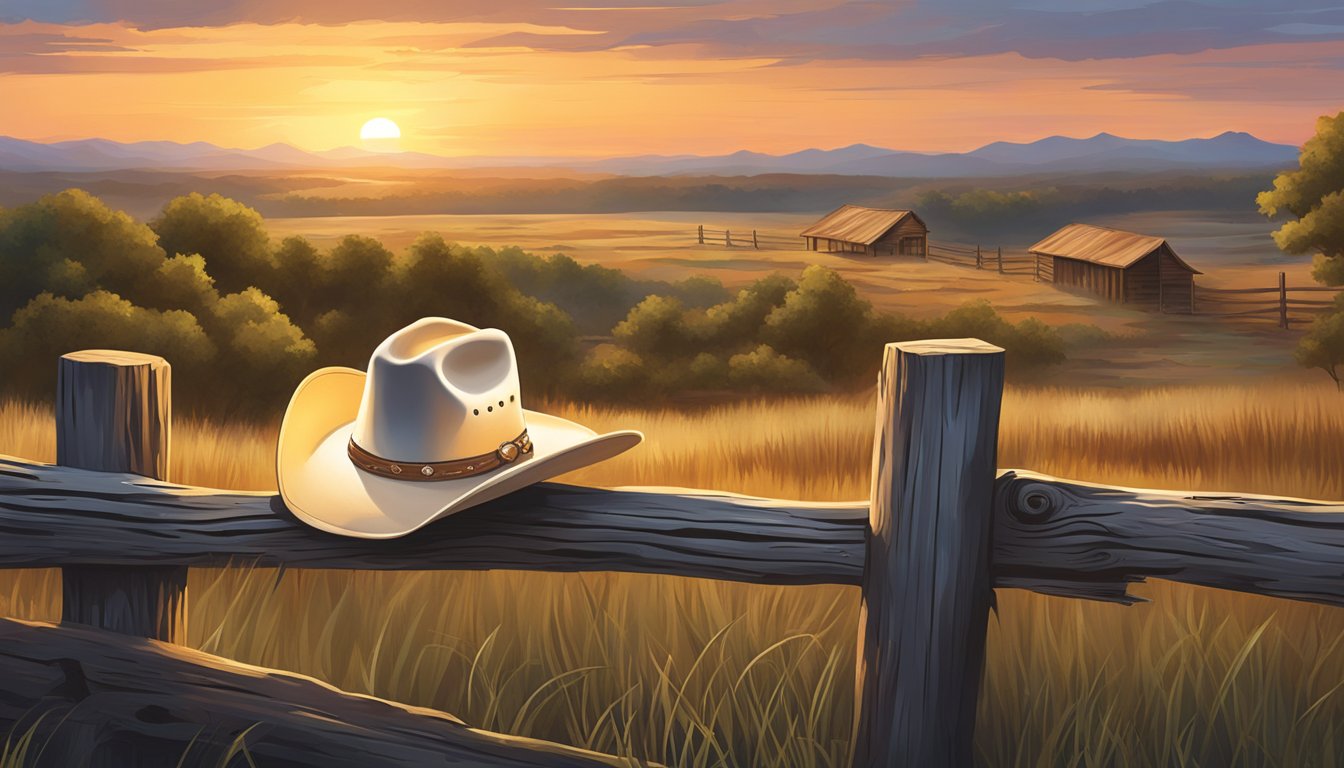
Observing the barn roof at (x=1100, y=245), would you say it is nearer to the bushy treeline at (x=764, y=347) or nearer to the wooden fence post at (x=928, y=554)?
the bushy treeline at (x=764, y=347)

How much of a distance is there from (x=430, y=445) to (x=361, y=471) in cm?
23

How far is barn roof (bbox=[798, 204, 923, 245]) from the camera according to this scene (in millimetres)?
10430

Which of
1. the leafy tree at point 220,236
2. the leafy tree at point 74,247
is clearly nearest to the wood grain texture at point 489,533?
the leafy tree at point 74,247

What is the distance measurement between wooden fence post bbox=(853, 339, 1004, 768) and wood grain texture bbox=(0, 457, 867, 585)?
→ 0.11m

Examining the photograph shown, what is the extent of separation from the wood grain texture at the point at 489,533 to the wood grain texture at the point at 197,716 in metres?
0.23

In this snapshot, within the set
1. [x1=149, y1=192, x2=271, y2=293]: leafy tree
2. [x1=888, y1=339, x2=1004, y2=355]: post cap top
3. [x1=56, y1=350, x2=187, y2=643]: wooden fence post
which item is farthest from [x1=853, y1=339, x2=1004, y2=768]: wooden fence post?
[x1=149, y1=192, x2=271, y2=293]: leafy tree

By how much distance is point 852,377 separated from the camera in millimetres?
10047

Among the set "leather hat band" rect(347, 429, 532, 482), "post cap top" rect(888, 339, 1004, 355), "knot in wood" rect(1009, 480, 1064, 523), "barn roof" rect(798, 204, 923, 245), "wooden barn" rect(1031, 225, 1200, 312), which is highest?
"barn roof" rect(798, 204, 923, 245)

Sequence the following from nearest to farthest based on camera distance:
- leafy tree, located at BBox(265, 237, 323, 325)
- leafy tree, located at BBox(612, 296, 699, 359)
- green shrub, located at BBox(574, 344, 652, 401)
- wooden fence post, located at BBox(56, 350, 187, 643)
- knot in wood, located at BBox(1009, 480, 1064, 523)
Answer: knot in wood, located at BBox(1009, 480, 1064, 523) → wooden fence post, located at BBox(56, 350, 187, 643) → leafy tree, located at BBox(265, 237, 323, 325) → green shrub, located at BBox(574, 344, 652, 401) → leafy tree, located at BBox(612, 296, 699, 359)

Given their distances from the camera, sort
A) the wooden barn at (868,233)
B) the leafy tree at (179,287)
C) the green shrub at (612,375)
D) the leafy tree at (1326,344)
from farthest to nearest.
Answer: the wooden barn at (868,233) → the green shrub at (612,375) → the leafy tree at (179,287) → the leafy tree at (1326,344)

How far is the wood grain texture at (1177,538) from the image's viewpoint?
2.68 meters

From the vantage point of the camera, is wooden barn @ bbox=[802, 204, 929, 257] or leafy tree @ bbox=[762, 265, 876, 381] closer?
leafy tree @ bbox=[762, 265, 876, 381]

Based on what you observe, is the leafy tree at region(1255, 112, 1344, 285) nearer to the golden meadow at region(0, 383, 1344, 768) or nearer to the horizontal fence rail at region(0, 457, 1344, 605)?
the golden meadow at region(0, 383, 1344, 768)

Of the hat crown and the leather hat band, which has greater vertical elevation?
the hat crown
